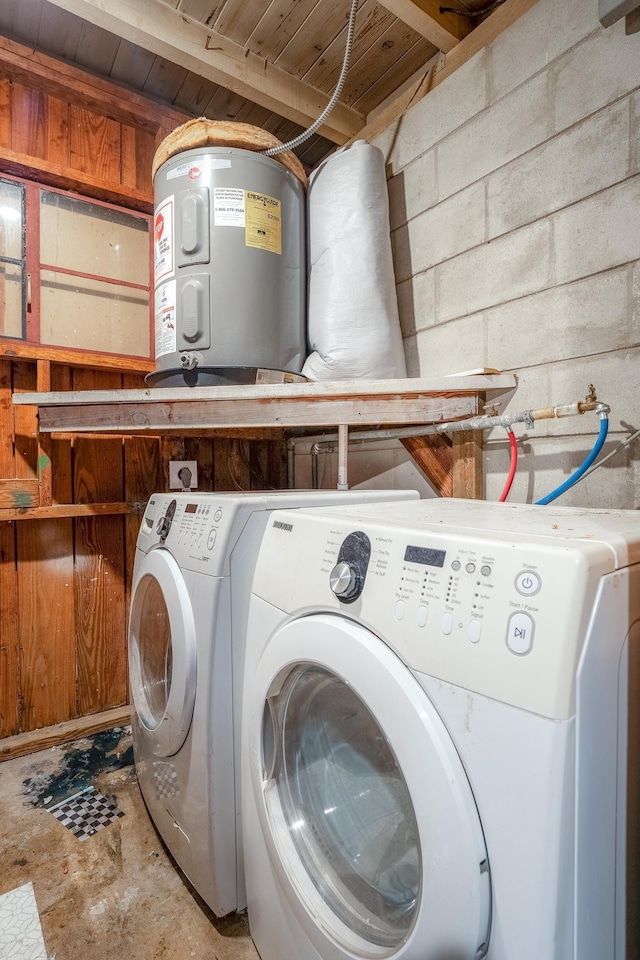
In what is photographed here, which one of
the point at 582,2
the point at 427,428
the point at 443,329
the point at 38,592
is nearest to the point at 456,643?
the point at 427,428

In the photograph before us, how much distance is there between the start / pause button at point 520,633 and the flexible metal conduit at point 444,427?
80cm

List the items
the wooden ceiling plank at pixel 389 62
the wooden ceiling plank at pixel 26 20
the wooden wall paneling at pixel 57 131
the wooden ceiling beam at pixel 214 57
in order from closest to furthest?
1. the wooden ceiling beam at pixel 214 57
2. the wooden ceiling plank at pixel 26 20
3. the wooden ceiling plank at pixel 389 62
4. the wooden wall paneling at pixel 57 131

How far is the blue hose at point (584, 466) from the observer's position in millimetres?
1118

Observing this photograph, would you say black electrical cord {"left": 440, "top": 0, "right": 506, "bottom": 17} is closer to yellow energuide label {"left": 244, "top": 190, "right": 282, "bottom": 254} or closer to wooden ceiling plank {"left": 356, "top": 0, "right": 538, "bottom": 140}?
wooden ceiling plank {"left": 356, "top": 0, "right": 538, "bottom": 140}

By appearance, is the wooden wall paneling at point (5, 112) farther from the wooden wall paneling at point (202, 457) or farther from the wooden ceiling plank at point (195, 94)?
the wooden wall paneling at point (202, 457)

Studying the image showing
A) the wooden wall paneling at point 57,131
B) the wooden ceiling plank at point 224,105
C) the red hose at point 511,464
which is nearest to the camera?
the red hose at point 511,464

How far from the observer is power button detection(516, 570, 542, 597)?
0.50 m

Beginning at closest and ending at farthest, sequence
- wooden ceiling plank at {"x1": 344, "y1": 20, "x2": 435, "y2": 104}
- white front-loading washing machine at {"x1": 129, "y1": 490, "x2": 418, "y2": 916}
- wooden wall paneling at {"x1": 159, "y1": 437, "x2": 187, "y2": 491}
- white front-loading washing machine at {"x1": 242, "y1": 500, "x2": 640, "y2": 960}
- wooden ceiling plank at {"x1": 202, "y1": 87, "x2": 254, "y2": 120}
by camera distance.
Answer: white front-loading washing machine at {"x1": 242, "y1": 500, "x2": 640, "y2": 960} < white front-loading washing machine at {"x1": 129, "y1": 490, "x2": 418, "y2": 916} < wooden ceiling plank at {"x1": 344, "y1": 20, "x2": 435, "y2": 104} < wooden ceiling plank at {"x1": 202, "y1": 87, "x2": 254, "y2": 120} < wooden wall paneling at {"x1": 159, "y1": 437, "x2": 187, "y2": 491}

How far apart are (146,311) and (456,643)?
188 centimetres

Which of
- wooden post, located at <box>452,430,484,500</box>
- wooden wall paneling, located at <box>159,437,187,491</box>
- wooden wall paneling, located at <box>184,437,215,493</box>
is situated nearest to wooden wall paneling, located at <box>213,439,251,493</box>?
wooden wall paneling, located at <box>184,437,215,493</box>

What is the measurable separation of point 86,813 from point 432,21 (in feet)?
8.17

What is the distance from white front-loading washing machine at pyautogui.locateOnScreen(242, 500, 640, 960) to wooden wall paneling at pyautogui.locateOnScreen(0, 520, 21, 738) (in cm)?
134

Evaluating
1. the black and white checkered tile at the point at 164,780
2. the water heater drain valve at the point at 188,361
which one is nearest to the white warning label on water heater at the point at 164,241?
the water heater drain valve at the point at 188,361

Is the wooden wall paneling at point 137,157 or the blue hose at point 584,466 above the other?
the wooden wall paneling at point 137,157
